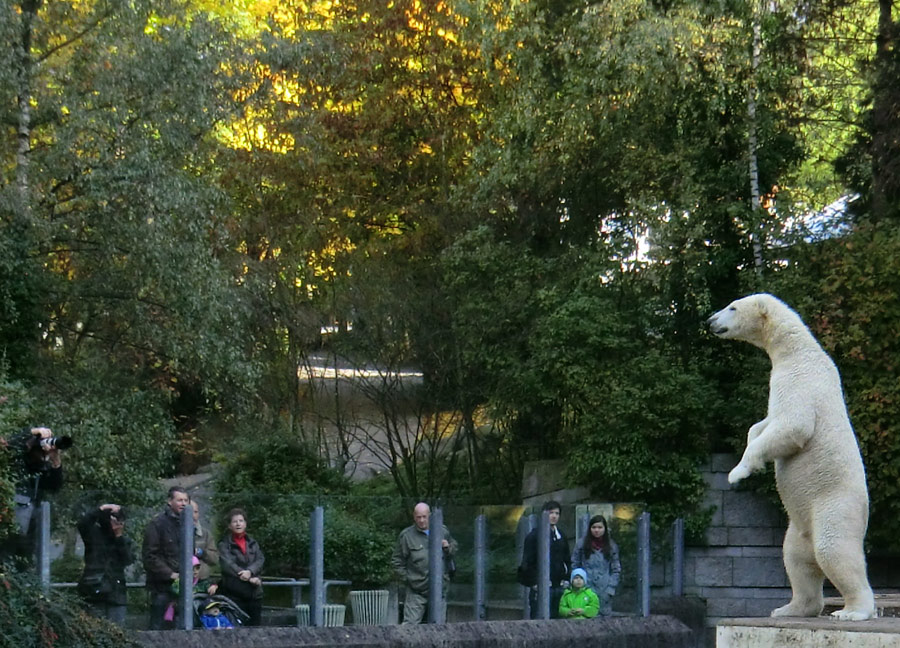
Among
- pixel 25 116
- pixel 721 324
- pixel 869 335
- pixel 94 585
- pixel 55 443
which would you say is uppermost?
pixel 25 116

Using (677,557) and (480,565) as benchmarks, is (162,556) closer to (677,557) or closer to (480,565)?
(480,565)

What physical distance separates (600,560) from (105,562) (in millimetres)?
6085

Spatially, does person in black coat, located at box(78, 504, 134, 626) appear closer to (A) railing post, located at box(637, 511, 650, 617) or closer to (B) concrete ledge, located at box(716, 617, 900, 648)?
(B) concrete ledge, located at box(716, 617, 900, 648)

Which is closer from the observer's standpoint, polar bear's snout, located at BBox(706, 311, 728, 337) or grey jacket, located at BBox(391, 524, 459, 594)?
polar bear's snout, located at BBox(706, 311, 728, 337)

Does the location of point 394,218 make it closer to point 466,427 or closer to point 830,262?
point 466,427

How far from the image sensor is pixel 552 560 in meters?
15.5

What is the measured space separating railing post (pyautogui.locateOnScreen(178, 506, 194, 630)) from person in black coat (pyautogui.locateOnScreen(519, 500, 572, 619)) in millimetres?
4277

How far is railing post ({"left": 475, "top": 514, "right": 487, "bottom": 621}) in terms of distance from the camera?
14.9 m

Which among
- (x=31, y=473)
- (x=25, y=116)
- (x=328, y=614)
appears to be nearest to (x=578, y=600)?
(x=328, y=614)

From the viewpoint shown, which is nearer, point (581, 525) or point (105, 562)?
point (105, 562)

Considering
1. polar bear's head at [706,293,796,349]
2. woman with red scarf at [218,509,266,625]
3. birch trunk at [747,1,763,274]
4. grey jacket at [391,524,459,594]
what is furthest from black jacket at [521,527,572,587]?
polar bear's head at [706,293,796,349]

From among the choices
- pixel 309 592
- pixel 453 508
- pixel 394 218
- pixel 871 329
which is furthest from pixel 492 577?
pixel 394 218

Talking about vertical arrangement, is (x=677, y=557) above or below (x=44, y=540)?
above

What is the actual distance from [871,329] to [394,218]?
32.8ft
